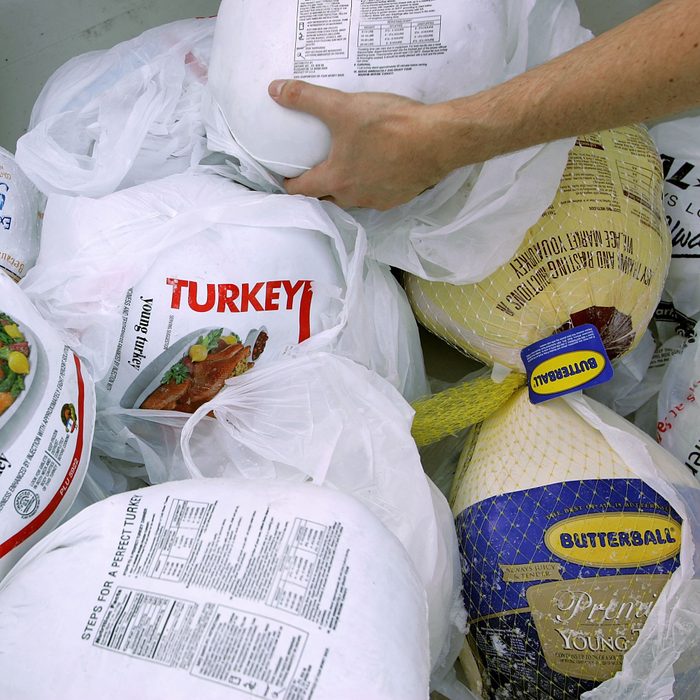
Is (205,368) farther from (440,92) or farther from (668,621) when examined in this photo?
(668,621)

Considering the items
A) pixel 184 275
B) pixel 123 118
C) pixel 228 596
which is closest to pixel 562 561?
pixel 228 596

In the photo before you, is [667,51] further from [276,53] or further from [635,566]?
[635,566]

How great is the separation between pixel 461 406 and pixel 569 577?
0.78ft

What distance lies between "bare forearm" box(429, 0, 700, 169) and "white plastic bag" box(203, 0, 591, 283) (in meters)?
0.07

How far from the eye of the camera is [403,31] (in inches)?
27.8

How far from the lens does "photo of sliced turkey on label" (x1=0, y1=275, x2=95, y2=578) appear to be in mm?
593

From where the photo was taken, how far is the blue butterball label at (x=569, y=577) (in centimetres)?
74

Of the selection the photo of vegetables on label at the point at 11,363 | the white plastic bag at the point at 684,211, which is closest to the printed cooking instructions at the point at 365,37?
the photo of vegetables on label at the point at 11,363

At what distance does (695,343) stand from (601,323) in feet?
0.67

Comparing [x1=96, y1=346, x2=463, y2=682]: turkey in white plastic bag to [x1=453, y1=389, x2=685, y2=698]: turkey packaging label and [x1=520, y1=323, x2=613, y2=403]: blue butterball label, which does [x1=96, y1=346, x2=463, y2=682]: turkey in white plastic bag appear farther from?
[x1=520, y1=323, x2=613, y2=403]: blue butterball label

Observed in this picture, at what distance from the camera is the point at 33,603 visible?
1.78 ft

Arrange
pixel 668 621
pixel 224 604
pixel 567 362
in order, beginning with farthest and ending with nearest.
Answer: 1. pixel 567 362
2. pixel 668 621
3. pixel 224 604

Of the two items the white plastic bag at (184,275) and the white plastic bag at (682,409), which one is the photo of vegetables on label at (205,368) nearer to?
the white plastic bag at (184,275)

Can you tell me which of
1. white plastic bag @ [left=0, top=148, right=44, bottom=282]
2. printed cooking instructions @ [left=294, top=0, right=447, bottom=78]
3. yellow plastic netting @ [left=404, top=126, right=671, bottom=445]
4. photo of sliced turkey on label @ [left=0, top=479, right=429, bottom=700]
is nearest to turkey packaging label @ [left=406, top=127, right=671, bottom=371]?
yellow plastic netting @ [left=404, top=126, right=671, bottom=445]
